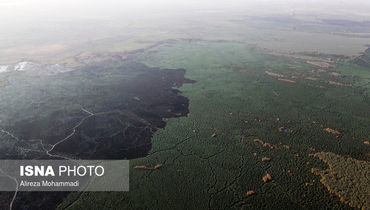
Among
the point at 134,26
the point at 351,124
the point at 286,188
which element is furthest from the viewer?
the point at 134,26

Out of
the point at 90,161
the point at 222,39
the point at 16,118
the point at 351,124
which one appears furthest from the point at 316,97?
the point at 222,39

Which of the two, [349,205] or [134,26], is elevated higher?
[134,26]

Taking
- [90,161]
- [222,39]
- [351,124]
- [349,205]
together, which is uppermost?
[222,39]

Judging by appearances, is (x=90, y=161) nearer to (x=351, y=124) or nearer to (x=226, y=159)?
(x=226, y=159)

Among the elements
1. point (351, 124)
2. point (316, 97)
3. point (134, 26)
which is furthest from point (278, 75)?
point (134, 26)

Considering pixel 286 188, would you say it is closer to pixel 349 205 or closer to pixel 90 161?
pixel 349 205

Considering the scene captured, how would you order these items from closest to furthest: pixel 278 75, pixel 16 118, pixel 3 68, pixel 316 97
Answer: pixel 16 118 < pixel 316 97 < pixel 278 75 < pixel 3 68

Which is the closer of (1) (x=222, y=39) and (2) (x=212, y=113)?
(2) (x=212, y=113)
